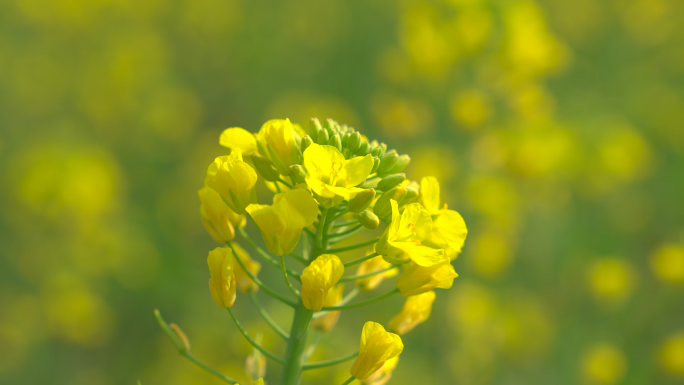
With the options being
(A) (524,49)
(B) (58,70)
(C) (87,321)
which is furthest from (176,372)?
(B) (58,70)

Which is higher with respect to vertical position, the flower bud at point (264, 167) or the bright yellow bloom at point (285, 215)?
the flower bud at point (264, 167)

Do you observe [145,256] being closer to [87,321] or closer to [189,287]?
[189,287]

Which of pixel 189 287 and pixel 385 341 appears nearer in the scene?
pixel 385 341

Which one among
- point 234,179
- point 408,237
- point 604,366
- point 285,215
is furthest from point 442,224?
point 604,366

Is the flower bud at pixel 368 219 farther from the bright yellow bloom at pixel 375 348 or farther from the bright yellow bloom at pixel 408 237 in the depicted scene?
the bright yellow bloom at pixel 375 348

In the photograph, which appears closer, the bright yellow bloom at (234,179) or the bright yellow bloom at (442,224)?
the bright yellow bloom at (234,179)

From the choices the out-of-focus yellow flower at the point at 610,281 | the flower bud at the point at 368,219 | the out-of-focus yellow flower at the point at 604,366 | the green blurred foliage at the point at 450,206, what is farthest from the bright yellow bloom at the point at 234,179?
the out-of-focus yellow flower at the point at 610,281

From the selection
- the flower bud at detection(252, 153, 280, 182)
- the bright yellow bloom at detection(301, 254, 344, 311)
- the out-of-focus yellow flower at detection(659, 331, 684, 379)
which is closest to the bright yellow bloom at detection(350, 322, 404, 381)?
the bright yellow bloom at detection(301, 254, 344, 311)
